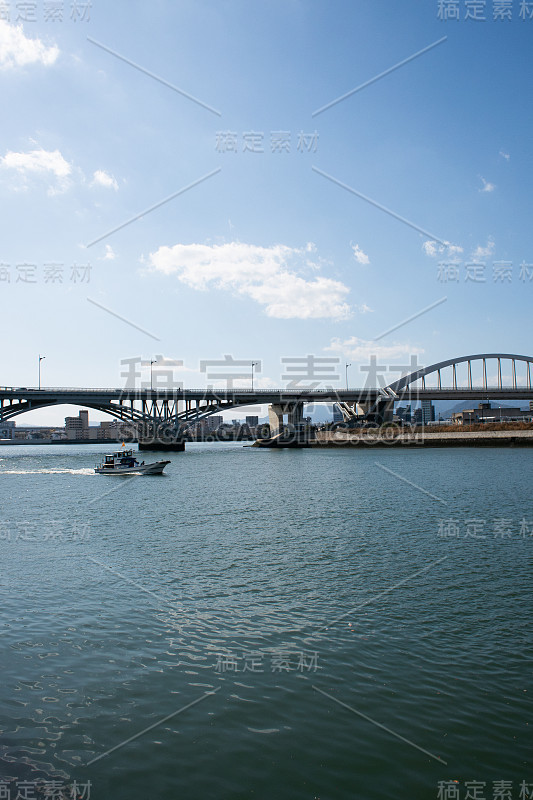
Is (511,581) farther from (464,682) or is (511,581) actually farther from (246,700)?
(246,700)

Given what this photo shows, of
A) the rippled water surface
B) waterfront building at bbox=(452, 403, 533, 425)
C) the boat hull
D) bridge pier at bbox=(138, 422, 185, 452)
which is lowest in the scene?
the rippled water surface

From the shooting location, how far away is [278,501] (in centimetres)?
3306

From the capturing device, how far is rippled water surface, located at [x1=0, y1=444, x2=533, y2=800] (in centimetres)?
690

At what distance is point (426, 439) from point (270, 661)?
98.0 m

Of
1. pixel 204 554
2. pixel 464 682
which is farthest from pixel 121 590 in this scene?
pixel 464 682

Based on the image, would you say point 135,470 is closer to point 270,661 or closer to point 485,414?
point 270,661

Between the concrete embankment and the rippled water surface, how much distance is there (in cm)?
7579

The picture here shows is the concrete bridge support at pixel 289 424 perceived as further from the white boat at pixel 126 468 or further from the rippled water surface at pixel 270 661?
the rippled water surface at pixel 270 661

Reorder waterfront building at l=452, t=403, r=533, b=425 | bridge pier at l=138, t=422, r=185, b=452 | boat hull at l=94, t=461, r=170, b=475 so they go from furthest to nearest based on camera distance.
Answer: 1. waterfront building at l=452, t=403, r=533, b=425
2. bridge pier at l=138, t=422, r=185, b=452
3. boat hull at l=94, t=461, r=170, b=475

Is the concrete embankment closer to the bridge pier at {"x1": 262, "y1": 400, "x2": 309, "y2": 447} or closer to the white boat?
the bridge pier at {"x1": 262, "y1": 400, "x2": 309, "y2": 447}

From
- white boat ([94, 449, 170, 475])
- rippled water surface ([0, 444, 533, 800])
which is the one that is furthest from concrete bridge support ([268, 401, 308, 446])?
rippled water surface ([0, 444, 533, 800])

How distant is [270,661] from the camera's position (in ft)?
32.6

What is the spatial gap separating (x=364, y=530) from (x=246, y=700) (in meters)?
14.6

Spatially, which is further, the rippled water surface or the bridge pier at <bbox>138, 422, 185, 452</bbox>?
the bridge pier at <bbox>138, 422, 185, 452</bbox>
